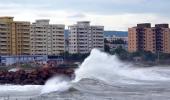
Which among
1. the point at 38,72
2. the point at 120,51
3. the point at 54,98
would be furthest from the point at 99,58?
the point at 120,51

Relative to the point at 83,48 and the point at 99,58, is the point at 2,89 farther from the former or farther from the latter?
the point at 83,48

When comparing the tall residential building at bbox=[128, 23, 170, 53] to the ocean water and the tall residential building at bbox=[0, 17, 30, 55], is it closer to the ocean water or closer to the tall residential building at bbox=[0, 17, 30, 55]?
the tall residential building at bbox=[0, 17, 30, 55]

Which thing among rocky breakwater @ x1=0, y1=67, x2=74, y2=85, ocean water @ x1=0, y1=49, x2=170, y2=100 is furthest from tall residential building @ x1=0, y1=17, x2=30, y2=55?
rocky breakwater @ x1=0, y1=67, x2=74, y2=85

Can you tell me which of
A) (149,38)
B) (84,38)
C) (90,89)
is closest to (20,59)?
(84,38)

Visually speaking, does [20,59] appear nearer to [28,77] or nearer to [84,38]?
[84,38]

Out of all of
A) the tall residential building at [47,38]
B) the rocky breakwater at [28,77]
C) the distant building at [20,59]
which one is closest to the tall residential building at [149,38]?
the tall residential building at [47,38]

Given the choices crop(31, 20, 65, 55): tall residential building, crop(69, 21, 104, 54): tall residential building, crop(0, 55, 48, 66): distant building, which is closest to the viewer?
crop(0, 55, 48, 66): distant building

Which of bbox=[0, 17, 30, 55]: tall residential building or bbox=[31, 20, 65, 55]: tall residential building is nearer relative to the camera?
bbox=[0, 17, 30, 55]: tall residential building
